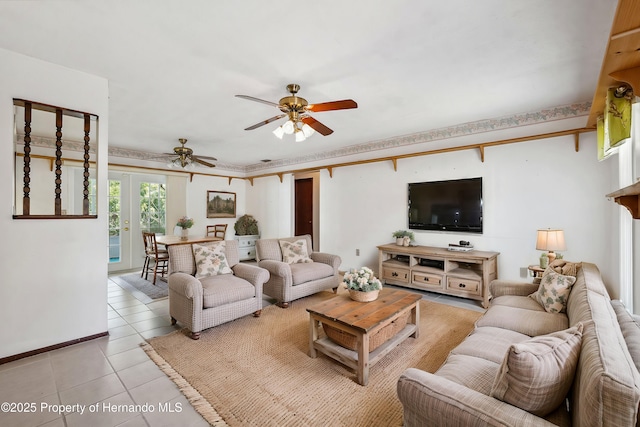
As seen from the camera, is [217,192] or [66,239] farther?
[217,192]

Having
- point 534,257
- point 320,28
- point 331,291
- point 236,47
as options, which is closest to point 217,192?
point 331,291

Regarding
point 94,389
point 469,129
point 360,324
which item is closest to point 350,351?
point 360,324

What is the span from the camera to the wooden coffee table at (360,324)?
2033 mm

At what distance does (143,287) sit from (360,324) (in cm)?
398

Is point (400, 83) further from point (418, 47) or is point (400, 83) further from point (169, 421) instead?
point (169, 421)

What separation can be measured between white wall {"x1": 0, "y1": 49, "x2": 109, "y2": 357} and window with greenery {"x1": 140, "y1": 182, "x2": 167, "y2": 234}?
386 centimetres

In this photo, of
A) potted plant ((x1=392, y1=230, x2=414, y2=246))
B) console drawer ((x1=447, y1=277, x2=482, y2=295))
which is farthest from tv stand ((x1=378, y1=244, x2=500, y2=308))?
potted plant ((x1=392, y1=230, x2=414, y2=246))

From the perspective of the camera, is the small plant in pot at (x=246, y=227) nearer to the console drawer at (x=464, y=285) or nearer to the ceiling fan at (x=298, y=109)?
the ceiling fan at (x=298, y=109)

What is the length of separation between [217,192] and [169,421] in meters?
5.95

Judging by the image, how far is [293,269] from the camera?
3.82 m

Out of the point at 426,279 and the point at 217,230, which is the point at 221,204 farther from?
the point at 426,279

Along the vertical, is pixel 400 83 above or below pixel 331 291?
above

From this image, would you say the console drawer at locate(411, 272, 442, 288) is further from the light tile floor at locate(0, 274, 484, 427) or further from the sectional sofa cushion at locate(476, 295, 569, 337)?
the light tile floor at locate(0, 274, 484, 427)

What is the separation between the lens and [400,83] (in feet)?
9.13
